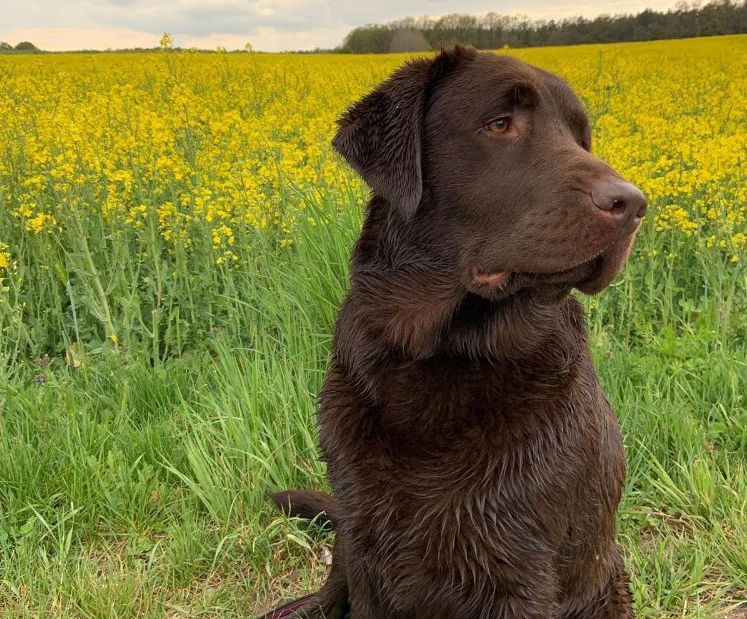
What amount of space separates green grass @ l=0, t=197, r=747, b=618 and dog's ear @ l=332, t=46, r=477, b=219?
1408mm

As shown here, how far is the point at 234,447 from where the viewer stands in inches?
117

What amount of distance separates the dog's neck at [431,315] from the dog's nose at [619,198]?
15.6 inches

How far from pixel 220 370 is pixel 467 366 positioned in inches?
67.8

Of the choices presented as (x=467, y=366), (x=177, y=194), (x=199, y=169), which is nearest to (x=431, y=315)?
(x=467, y=366)

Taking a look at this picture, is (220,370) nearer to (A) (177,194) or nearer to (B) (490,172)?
(A) (177,194)

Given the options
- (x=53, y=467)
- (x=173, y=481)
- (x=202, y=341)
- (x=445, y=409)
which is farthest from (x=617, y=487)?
(x=202, y=341)

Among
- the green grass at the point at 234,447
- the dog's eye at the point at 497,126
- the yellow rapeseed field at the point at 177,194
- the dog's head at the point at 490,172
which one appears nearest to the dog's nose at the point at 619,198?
the dog's head at the point at 490,172

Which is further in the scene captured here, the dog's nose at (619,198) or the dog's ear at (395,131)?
the dog's ear at (395,131)

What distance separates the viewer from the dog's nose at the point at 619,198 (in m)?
1.64

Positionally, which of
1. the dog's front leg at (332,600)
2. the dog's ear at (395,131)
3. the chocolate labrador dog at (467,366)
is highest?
the dog's ear at (395,131)

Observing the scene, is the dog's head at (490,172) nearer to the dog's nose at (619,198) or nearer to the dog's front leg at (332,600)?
the dog's nose at (619,198)

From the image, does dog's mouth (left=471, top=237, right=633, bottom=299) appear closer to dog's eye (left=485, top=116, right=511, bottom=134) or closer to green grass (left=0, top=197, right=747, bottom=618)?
dog's eye (left=485, top=116, right=511, bottom=134)

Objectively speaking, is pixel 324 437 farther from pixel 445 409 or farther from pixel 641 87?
pixel 641 87

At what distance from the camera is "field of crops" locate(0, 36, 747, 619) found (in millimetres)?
2588
